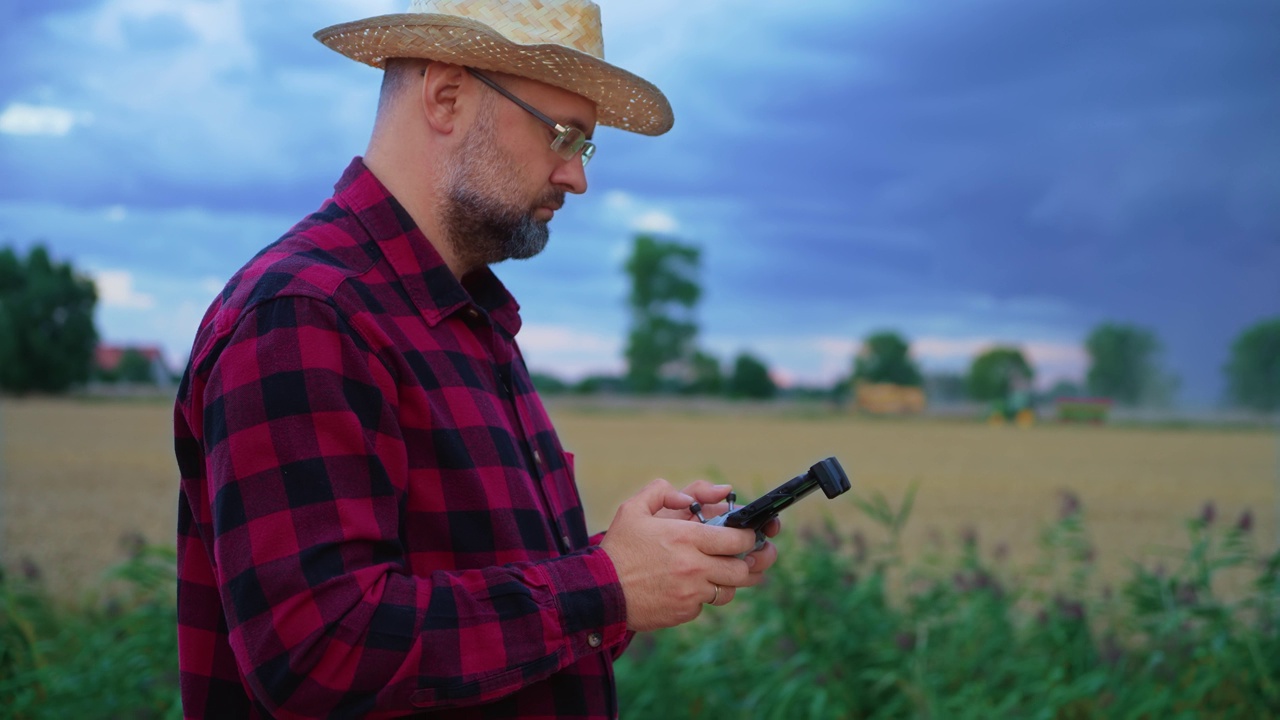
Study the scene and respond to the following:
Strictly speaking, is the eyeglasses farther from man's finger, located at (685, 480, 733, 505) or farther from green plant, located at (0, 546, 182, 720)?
green plant, located at (0, 546, 182, 720)

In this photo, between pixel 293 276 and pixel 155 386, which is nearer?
pixel 293 276

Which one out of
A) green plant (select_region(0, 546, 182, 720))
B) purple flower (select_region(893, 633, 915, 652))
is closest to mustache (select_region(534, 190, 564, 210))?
green plant (select_region(0, 546, 182, 720))

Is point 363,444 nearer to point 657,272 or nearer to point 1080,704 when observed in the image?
point 1080,704

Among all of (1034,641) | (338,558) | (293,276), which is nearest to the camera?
(338,558)

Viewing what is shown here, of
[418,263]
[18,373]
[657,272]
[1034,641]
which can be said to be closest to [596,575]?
[418,263]

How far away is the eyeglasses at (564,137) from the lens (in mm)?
1578

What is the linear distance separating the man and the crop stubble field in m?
2.80

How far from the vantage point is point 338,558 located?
1216 millimetres

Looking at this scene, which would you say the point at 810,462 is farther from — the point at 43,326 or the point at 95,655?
the point at 43,326

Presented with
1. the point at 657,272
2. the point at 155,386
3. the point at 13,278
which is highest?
the point at 657,272

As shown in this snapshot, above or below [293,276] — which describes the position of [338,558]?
below

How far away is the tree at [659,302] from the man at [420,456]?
72572 mm

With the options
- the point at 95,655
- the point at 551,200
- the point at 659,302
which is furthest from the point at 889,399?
the point at 551,200

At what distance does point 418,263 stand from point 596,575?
1.85ft
